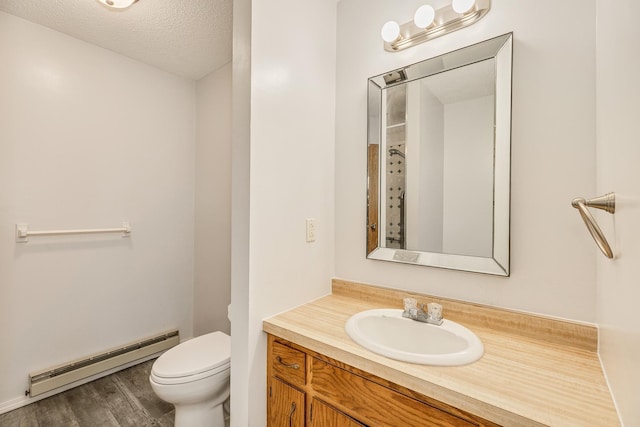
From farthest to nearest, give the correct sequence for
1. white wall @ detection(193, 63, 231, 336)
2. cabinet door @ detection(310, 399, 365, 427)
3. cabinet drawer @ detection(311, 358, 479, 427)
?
white wall @ detection(193, 63, 231, 336) → cabinet door @ detection(310, 399, 365, 427) → cabinet drawer @ detection(311, 358, 479, 427)

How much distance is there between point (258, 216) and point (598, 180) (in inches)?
48.1

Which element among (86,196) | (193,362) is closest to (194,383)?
(193,362)

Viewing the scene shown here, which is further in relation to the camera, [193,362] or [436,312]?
[193,362]

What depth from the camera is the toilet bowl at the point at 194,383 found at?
1.36m

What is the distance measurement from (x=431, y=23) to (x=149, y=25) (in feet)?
6.02

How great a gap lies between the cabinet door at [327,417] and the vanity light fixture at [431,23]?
160cm

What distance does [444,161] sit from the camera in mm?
1275

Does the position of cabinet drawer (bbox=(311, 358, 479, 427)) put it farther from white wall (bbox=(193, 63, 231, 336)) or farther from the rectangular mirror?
white wall (bbox=(193, 63, 231, 336))

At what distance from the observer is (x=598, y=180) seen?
3.02 feet

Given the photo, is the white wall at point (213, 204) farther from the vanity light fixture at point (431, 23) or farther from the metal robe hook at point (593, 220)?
the metal robe hook at point (593, 220)

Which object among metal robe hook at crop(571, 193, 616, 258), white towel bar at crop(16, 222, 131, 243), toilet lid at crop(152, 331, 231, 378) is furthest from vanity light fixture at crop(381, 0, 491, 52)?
white towel bar at crop(16, 222, 131, 243)

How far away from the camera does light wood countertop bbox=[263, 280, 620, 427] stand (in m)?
0.67

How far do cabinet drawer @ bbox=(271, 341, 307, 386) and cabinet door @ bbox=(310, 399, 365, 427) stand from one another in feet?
0.31

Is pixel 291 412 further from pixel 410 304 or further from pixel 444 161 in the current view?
pixel 444 161
